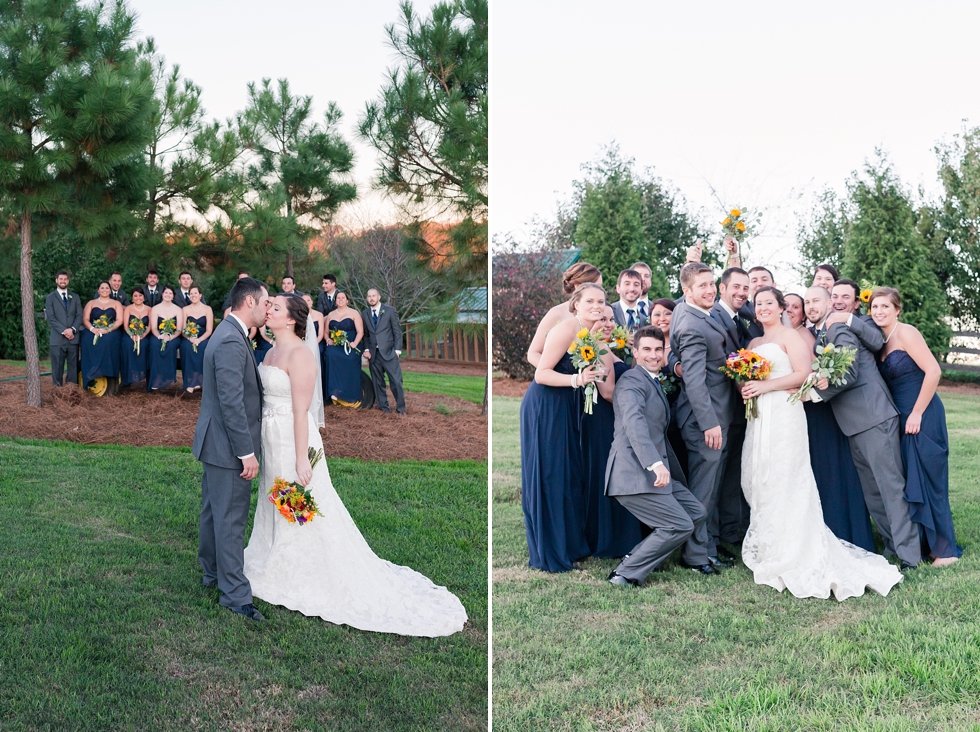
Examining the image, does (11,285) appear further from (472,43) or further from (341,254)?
(472,43)

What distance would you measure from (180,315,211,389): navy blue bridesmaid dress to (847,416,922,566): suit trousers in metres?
8.01

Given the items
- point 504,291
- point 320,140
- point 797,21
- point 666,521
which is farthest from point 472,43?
point 666,521

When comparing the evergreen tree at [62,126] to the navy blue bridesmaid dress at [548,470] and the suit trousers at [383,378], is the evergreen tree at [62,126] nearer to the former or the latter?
the suit trousers at [383,378]

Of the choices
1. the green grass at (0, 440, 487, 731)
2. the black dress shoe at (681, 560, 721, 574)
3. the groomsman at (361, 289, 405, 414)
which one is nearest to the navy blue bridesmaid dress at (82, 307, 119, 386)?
the groomsman at (361, 289, 405, 414)

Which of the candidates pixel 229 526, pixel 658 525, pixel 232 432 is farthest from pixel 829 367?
pixel 229 526

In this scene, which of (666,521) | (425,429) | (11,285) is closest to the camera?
(666,521)

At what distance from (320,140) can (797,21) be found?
27.2 ft

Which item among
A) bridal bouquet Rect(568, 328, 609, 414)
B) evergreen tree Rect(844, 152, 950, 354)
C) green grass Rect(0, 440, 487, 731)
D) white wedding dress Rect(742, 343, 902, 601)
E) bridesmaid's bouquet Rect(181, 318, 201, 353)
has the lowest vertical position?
green grass Rect(0, 440, 487, 731)

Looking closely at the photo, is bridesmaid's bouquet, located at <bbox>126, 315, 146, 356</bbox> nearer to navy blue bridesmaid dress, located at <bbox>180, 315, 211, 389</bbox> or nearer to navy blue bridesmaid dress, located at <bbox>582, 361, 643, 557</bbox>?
navy blue bridesmaid dress, located at <bbox>180, 315, 211, 389</bbox>

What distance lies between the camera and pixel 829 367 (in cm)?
479

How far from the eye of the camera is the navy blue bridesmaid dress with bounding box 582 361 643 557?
514 centimetres

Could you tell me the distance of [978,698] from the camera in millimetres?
3219

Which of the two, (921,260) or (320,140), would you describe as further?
(921,260)

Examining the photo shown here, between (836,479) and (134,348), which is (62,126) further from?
(836,479)
